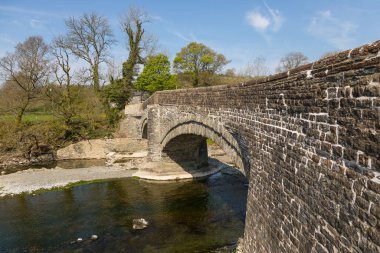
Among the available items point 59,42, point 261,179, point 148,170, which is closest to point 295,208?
point 261,179

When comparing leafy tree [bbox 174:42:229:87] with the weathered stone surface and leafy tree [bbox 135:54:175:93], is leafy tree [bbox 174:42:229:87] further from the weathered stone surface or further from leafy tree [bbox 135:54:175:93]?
the weathered stone surface

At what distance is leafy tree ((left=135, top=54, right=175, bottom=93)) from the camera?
37281 millimetres

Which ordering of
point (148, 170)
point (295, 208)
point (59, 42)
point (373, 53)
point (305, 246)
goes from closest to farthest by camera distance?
1. point (373, 53)
2. point (305, 246)
3. point (295, 208)
4. point (148, 170)
5. point (59, 42)

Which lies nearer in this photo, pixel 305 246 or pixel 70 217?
pixel 305 246

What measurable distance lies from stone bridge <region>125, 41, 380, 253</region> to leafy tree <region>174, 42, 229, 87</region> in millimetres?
30684

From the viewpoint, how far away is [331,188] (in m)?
4.44

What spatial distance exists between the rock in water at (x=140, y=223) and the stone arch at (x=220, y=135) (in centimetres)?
469

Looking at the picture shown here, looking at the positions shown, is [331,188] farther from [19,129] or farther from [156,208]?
[19,129]

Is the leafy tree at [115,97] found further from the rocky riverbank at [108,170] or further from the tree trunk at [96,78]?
the rocky riverbank at [108,170]

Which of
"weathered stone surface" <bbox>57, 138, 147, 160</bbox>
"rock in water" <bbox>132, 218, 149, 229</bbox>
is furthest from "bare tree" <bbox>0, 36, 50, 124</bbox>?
"rock in water" <bbox>132, 218, 149, 229</bbox>

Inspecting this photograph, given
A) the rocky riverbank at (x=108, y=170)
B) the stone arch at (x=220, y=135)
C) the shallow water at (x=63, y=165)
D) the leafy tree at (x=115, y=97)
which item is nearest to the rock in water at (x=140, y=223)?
the stone arch at (x=220, y=135)

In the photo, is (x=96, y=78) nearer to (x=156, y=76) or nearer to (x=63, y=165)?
(x=156, y=76)

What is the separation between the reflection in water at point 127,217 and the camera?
1136 cm

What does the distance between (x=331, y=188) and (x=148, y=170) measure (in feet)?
57.1
